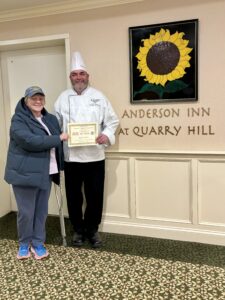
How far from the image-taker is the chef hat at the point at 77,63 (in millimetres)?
2721

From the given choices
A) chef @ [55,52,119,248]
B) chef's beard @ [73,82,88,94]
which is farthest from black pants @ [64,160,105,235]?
chef's beard @ [73,82,88,94]

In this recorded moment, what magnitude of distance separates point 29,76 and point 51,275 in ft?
6.77

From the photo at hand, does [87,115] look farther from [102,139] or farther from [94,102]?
[102,139]

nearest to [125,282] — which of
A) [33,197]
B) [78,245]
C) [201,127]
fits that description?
[78,245]

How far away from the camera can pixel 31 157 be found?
8.06 ft

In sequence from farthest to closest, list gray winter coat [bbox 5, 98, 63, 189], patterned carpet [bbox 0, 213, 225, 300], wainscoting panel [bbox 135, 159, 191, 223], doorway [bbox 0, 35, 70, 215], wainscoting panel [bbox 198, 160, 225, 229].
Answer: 1. doorway [bbox 0, 35, 70, 215]
2. wainscoting panel [bbox 135, 159, 191, 223]
3. wainscoting panel [bbox 198, 160, 225, 229]
4. gray winter coat [bbox 5, 98, 63, 189]
5. patterned carpet [bbox 0, 213, 225, 300]

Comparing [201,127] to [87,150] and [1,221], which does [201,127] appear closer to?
[87,150]

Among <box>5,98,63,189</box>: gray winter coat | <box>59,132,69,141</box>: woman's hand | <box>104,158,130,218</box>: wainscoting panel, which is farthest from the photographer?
<box>104,158,130,218</box>: wainscoting panel

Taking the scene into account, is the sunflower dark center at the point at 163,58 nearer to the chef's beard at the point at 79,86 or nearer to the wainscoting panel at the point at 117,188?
the chef's beard at the point at 79,86

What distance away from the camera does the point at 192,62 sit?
8.71ft

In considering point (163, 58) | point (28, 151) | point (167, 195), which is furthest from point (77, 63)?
point (167, 195)

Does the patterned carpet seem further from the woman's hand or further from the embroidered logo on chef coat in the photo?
the embroidered logo on chef coat

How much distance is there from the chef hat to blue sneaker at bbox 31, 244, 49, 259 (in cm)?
156

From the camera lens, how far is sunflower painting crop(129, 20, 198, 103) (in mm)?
2656
